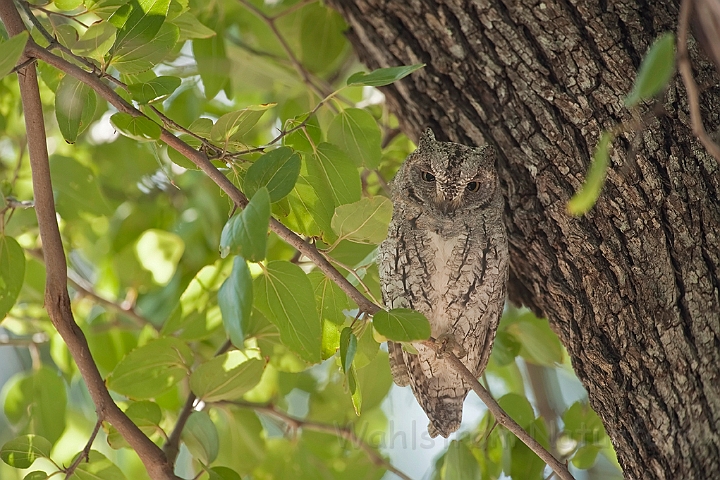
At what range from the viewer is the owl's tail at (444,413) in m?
1.82

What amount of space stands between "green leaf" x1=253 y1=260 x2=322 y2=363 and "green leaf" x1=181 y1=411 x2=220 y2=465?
44cm

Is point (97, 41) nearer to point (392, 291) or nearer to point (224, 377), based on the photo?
point (224, 377)

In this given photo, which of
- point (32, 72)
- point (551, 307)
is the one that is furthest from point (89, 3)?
point (551, 307)

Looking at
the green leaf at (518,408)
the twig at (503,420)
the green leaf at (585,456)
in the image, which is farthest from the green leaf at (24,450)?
the green leaf at (585,456)

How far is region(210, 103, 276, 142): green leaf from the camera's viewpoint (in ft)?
3.78

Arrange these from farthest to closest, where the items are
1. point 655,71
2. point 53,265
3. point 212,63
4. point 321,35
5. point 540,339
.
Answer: point 321,35 < point 212,63 < point 540,339 < point 53,265 < point 655,71

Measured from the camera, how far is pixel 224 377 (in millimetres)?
1441

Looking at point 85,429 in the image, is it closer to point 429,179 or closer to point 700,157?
point 429,179

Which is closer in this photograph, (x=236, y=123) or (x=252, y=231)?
(x=252, y=231)

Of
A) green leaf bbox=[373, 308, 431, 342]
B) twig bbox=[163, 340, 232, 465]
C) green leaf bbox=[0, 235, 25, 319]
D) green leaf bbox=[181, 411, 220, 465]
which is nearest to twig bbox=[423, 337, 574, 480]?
green leaf bbox=[373, 308, 431, 342]

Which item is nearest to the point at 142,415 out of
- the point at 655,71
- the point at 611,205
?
the point at 611,205

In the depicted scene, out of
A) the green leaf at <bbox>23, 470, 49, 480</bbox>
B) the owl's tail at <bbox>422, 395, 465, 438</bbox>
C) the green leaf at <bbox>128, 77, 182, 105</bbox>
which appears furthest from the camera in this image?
the owl's tail at <bbox>422, 395, 465, 438</bbox>

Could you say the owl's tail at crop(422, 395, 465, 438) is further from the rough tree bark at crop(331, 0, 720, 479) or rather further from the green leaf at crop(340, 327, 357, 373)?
the green leaf at crop(340, 327, 357, 373)

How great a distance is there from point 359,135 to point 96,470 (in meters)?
0.86
